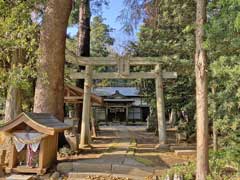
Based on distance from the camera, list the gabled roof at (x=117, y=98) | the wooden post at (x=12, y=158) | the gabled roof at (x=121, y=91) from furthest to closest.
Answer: the gabled roof at (x=121, y=91) < the gabled roof at (x=117, y=98) < the wooden post at (x=12, y=158)

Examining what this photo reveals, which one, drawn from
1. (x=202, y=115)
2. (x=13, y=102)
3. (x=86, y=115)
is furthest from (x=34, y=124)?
(x=86, y=115)

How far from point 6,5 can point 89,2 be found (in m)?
7.80

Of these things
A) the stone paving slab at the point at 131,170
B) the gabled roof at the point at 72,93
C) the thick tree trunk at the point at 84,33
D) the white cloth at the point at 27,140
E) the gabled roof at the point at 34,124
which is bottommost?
the stone paving slab at the point at 131,170

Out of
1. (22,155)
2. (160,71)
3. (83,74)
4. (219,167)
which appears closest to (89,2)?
(83,74)

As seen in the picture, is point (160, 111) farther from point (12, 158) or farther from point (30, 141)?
point (12, 158)

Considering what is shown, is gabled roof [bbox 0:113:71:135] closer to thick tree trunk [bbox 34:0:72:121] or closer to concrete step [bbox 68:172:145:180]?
concrete step [bbox 68:172:145:180]

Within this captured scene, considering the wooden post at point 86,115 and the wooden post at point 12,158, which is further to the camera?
the wooden post at point 86,115

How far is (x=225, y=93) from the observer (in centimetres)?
862

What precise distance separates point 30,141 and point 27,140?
0.08 meters

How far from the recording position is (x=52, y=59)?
10.2 meters

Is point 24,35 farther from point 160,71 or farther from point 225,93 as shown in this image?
point 160,71

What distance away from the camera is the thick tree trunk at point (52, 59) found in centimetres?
996

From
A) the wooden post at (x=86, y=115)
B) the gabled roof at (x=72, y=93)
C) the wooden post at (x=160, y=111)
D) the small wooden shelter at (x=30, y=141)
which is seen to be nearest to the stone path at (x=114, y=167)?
the small wooden shelter at (x=30, y=141)

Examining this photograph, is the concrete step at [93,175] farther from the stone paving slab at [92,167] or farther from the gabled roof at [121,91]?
the gabled roof at [121,91]
